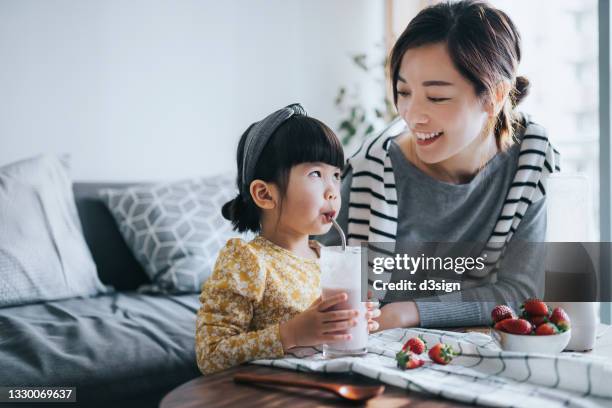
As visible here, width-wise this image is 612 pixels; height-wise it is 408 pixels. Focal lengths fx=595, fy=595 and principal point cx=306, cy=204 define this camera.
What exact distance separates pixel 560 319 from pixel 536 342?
6 centimetres

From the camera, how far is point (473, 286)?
1.45m

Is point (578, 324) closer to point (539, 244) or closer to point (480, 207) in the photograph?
point (539, 244)

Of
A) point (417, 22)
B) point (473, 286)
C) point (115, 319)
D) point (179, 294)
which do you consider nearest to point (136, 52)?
point (179, 294)

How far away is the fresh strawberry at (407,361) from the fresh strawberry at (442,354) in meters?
0.03

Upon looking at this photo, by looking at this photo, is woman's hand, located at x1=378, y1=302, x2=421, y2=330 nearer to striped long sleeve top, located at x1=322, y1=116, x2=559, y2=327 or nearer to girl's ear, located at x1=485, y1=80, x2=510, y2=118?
striped long sleeve top, located at x1=322, y1=116, x2=559, y2=327

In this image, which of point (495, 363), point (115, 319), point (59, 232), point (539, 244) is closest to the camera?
point (495, 363)

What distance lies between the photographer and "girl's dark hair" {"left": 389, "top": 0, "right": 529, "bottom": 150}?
1348 millimetres

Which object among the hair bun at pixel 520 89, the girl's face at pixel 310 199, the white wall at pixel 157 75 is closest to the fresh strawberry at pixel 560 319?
the girl's face at pixel 310 199

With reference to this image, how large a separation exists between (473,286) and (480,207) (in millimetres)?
205

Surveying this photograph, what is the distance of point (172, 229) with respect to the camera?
2340 millimetres

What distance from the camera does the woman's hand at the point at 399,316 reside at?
3.85 ft

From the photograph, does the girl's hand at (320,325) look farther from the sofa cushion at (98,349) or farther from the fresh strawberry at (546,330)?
the sofa cushion at (98,349)

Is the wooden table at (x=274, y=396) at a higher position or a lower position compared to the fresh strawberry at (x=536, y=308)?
lower

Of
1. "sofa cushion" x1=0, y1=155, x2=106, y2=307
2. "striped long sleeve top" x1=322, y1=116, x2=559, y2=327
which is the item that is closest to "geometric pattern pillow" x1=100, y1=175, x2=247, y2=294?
"sofa cushion" x1=0, y1=155, x2=106, y2=307
